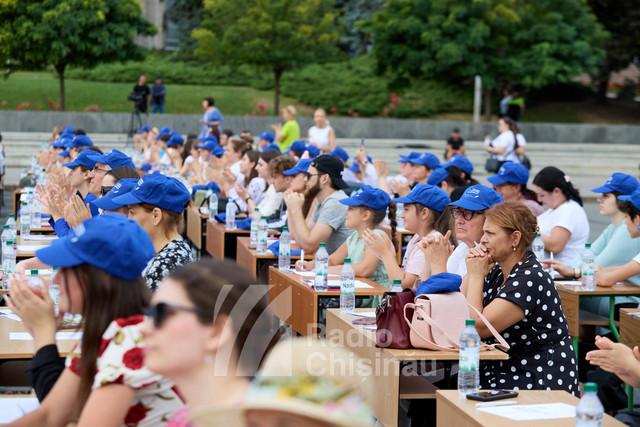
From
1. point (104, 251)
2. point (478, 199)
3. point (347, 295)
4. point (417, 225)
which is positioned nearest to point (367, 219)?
point (417, 225)

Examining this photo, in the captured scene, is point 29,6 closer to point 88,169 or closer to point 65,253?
point 88,169

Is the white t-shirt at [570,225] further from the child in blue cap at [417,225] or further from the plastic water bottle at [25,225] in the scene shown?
the plastic water bottle at [25,225]

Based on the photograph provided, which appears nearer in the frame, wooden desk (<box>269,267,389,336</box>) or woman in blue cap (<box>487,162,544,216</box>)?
wooden desk (<box>269,267,389,336</box>)

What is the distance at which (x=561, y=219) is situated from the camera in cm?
839

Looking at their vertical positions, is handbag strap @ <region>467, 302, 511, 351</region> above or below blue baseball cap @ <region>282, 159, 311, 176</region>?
below

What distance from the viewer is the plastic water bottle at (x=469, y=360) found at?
14.0 feet

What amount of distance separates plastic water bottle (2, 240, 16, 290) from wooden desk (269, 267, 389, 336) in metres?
1.87

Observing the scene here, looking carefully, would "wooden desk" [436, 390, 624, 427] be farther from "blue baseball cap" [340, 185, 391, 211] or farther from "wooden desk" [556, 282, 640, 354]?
"blue baseball cap" [340, 185, 391, 211]

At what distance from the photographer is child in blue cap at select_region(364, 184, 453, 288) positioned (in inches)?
252

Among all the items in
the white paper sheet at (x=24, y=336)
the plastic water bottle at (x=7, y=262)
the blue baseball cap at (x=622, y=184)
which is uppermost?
the blue baseball cap at (x=622, y=184)

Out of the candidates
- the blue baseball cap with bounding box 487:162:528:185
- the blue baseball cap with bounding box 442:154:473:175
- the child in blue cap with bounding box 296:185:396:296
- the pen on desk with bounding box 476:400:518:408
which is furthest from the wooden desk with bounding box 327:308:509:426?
the blue baseball cap with bounding box 442:154:473:175

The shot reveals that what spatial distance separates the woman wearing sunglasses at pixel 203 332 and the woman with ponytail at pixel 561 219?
622 centimetres

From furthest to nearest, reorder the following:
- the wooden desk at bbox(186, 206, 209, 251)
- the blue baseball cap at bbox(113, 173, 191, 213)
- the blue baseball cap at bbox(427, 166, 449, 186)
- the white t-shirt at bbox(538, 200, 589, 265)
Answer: the wooden desk at bbox(186, 206, 209, 251)
the blue baseball cap at bbox(427, 166, 449, 186)
the white t-shirt at bbox(538, 200, 589, 265)
the blue baseball cap at bbox(113, 173, 191, 213)

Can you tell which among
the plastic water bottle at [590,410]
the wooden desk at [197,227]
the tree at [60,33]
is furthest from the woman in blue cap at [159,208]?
the tree at [60,33]
